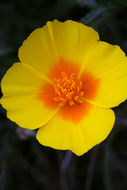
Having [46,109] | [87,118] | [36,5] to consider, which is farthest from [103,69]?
[36,5]

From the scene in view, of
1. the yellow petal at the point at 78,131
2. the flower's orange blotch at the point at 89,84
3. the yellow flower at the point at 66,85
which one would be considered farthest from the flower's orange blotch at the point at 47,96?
the flower's orange blotch at the point at 89,84

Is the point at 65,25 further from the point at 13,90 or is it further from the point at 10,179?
the point at 10,179

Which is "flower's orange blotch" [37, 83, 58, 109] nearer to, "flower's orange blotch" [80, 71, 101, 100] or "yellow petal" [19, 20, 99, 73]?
"yellow petal" [19, 20, 99, 73]

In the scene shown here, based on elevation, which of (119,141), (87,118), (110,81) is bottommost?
(119,141)

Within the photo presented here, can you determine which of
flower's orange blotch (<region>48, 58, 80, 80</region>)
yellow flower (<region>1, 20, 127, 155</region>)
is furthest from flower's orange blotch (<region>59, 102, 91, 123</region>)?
flower's orange blotch (<region>48, 58, 80, 80</region>)

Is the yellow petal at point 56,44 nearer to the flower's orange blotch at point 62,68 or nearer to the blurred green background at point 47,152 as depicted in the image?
the flower's orange blotch at point 62,68

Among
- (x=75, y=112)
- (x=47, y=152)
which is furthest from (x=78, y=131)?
(x=47, y=152)
